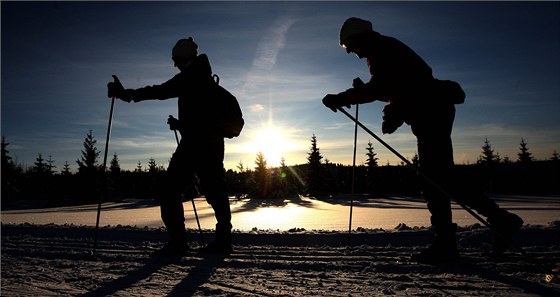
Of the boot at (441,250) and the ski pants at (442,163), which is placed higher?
the ski pants at (442,163)

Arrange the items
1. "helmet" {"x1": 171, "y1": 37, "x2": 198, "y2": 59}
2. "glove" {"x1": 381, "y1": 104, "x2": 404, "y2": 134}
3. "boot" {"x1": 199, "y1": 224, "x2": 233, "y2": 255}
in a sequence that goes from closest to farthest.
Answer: "glove" {"x1": 381, "y1": 104, "x2": 404, "y2": 134}
"boot" {"x1": 199, "y1": 224, "x2": 233, "y2": 255}
"helmet" {"x1": 171, "y1": 37, "x2": 198, "y2": 59}

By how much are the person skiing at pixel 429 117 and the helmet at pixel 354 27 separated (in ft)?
0.04

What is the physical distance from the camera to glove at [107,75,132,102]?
13.3ft

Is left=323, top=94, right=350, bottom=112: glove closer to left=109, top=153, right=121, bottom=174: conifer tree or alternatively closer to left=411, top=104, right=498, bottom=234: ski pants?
left=411, top=104, right=498, bottom=234: ski pants

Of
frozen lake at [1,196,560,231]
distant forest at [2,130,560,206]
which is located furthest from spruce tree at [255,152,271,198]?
frozen lake at [1,196,560,231]

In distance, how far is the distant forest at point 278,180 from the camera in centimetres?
3444

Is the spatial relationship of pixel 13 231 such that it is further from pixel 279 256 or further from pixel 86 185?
pixel 86 185

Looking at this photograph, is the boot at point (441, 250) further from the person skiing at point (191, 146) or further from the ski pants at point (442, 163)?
the person skiing at point (191, 146)

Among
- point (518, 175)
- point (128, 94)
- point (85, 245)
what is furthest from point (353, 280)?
point (518, 175)

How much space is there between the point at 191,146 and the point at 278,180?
29.8 m

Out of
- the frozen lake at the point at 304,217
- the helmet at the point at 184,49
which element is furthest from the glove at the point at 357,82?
the frozen lake at the point at 304,217

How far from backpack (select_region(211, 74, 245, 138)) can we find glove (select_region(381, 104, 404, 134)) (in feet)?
5.17

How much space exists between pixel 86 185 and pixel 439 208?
1600 inches

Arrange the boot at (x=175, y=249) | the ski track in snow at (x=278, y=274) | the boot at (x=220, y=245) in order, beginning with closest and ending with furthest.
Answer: the ski track in snow at (x=278, y=274) < the boot at (x=175, y=249) < the boot at (x=220, y=245)
